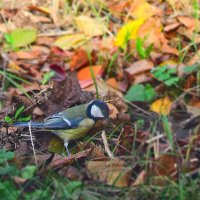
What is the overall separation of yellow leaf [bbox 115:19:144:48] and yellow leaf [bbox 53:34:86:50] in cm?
34

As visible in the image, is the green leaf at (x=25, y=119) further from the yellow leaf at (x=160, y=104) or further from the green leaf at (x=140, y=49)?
the green leaf at (x=140, y=49)

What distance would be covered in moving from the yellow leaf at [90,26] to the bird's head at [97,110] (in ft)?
8.22

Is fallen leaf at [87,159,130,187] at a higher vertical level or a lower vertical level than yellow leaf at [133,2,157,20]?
higher

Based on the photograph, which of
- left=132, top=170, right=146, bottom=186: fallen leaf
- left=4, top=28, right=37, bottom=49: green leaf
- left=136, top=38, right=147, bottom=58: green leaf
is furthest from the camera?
left=4, top=28, right=37, bottom=49: green leaf

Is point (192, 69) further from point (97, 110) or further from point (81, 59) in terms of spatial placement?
point (97, 110)

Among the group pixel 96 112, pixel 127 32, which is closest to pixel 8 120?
pixel 96 112

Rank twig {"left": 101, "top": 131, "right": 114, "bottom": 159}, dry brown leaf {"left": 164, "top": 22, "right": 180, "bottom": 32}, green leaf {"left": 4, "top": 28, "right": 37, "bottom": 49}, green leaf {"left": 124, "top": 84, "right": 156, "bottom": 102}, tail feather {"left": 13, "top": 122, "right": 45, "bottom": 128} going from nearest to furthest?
twig {"left": 101, "top": 131, "right": 114, "bottom": 159}, tail feather {"left": 13, "top": 122, "right": 45, "bottom": 128}, green leaf {"left": 124, "top": 84, "right": 156, "bottom": 102}, dry brown leaf {"left": 164, "top": 22, "right": 180, "bottom": 32}, green leaf {"left": 4, "top": 28, "right": 37, "bottom": 49}

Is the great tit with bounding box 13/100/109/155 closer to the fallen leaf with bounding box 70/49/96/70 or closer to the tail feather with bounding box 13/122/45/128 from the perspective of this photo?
the tail feather with bounding box 13/122/45/128

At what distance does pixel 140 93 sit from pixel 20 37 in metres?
1.37

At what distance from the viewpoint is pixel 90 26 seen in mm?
5926

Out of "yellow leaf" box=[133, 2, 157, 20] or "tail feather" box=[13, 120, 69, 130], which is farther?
"yellow leaf" box=[133, 2, 157, 20]

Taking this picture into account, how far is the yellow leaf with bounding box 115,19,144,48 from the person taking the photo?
18.1ft

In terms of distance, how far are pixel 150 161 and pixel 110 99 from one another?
122 centimetres

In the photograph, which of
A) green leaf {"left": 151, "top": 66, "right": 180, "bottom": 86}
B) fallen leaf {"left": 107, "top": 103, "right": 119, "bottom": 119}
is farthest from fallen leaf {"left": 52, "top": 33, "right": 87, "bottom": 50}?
fallen leaf {"left": 107, "top": 103, "right": 119, "bottom": 119}
